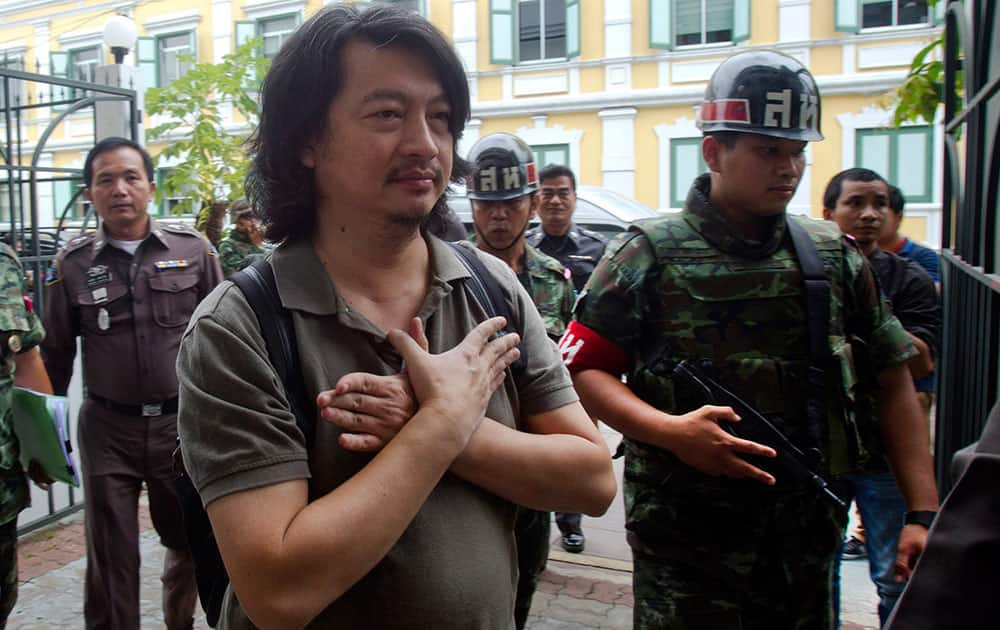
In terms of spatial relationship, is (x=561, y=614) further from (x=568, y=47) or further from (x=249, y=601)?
(x=568, y=47)

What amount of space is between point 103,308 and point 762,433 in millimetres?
2848

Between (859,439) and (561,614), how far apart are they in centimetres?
204

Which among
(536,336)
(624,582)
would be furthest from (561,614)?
(536,336)

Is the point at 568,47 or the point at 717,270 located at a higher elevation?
the point at 568,47

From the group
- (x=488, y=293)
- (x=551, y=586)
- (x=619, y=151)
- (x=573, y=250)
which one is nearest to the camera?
(x=488, y=293)

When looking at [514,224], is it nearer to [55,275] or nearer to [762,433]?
[55,275]

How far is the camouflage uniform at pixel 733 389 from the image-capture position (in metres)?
2.36

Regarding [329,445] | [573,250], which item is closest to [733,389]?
[329,445]

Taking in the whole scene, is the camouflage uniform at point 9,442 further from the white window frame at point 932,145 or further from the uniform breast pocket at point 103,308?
the white window frame at point 932,145

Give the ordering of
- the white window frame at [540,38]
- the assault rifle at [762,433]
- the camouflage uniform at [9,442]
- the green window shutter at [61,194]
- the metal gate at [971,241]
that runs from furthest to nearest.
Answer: the green window shutter at [61,194], the white window frame at [540,38], the camouflage uniform at [9,442], the assault rifle at [762,433], the metal gate at [971,241]

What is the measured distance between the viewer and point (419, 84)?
1578 millimetres

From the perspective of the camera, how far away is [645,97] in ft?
56.0

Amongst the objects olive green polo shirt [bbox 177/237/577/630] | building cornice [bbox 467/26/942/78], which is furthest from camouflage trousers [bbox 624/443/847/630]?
building cornice [bbox 467/26/942/78]

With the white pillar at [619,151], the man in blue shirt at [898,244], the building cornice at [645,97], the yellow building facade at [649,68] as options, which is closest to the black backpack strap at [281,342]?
the man in blue shirt at [898,244]
